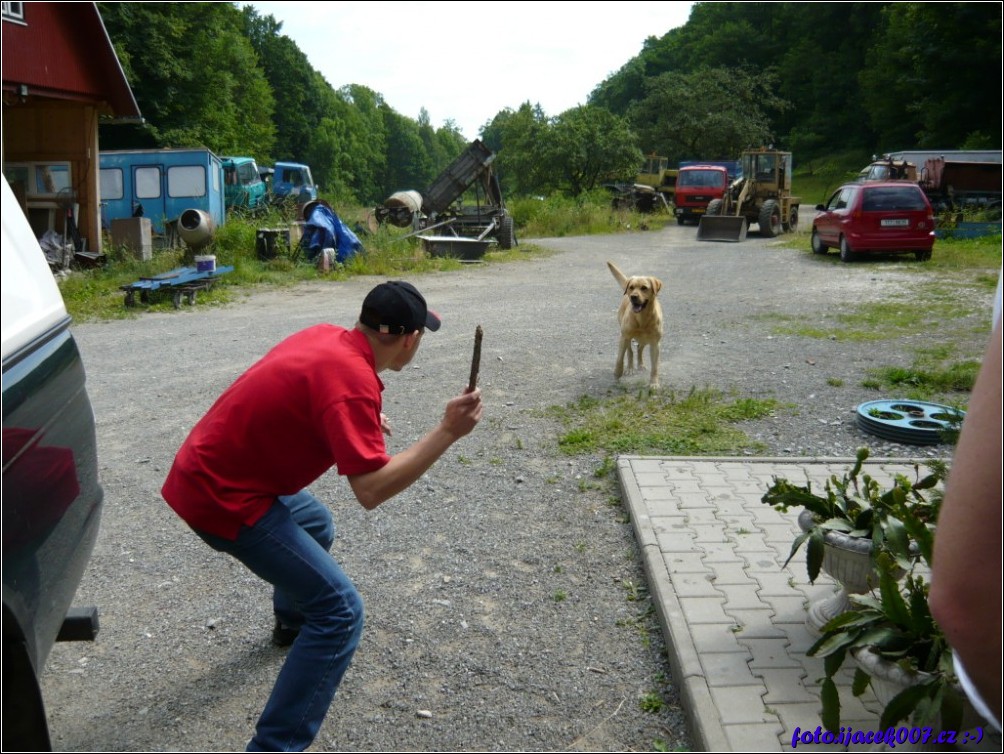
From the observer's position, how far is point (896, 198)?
18453mm

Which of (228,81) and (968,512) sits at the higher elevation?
(228,81)

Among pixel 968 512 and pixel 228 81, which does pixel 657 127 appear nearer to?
pixel 228 81

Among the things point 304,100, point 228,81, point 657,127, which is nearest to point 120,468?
point 228,81

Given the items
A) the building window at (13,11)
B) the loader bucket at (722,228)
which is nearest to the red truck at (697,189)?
the loader bucket at (722,228)

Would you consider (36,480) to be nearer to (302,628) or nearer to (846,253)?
(302,628)

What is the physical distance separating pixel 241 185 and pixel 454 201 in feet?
22.8

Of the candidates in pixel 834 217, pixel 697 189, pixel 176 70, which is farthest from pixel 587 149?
pixel 834 217

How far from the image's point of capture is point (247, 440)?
9.44 ft

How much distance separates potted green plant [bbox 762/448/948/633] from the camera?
323cm

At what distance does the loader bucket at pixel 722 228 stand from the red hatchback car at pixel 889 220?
23.8ft

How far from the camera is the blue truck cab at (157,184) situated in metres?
22.5

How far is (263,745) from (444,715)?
73 centimetres

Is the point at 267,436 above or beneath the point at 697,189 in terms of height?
beneath

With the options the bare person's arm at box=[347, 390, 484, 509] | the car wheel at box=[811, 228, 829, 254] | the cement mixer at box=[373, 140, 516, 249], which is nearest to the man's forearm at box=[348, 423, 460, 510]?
the bare person's arm at box=[347, 390, 484, 509]
